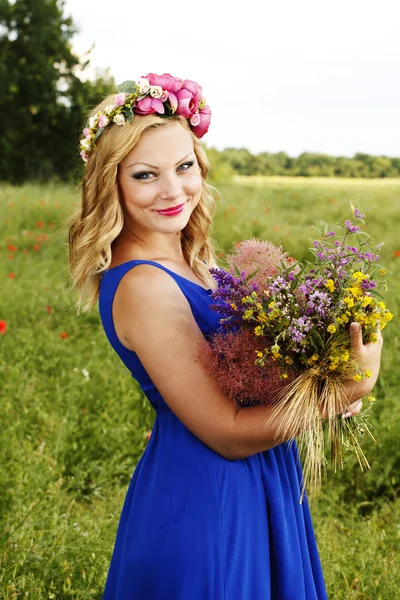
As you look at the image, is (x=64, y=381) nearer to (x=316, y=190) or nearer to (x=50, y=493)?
(x=50, y=493)

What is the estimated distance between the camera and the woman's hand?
1.52 m

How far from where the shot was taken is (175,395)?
169 cm

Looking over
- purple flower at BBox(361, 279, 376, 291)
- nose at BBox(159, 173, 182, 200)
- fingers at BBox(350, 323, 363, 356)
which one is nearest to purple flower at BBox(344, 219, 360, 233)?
purple flower at BBox(361, 279, 376, 291)

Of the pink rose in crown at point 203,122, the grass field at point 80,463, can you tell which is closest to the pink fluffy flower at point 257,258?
the pink rose in crown at point 203,122

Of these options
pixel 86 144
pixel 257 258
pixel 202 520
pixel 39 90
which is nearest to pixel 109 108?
pixel 86 144

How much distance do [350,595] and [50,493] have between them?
1.43 meters

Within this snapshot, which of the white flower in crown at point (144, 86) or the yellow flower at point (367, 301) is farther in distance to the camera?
the white flower in crown at point (144, 86)

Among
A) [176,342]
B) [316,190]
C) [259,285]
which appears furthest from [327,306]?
[316,190]

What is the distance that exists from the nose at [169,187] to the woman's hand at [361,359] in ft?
2.27

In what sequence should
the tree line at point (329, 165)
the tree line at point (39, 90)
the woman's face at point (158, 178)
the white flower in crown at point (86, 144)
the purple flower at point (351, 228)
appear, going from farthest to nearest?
1. the tree line at point (329, 165)
2. the tree line at point (39, 90)
3. the white flower in crown at point (86, 144)
4. the woman's face at point (158, 178)
5. the purple flower at point (351, 228)

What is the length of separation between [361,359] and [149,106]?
0.92 m

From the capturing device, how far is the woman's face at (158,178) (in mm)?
1919

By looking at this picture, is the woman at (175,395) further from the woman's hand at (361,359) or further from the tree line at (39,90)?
the tree line at (39,90)

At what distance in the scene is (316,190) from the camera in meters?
13.8
